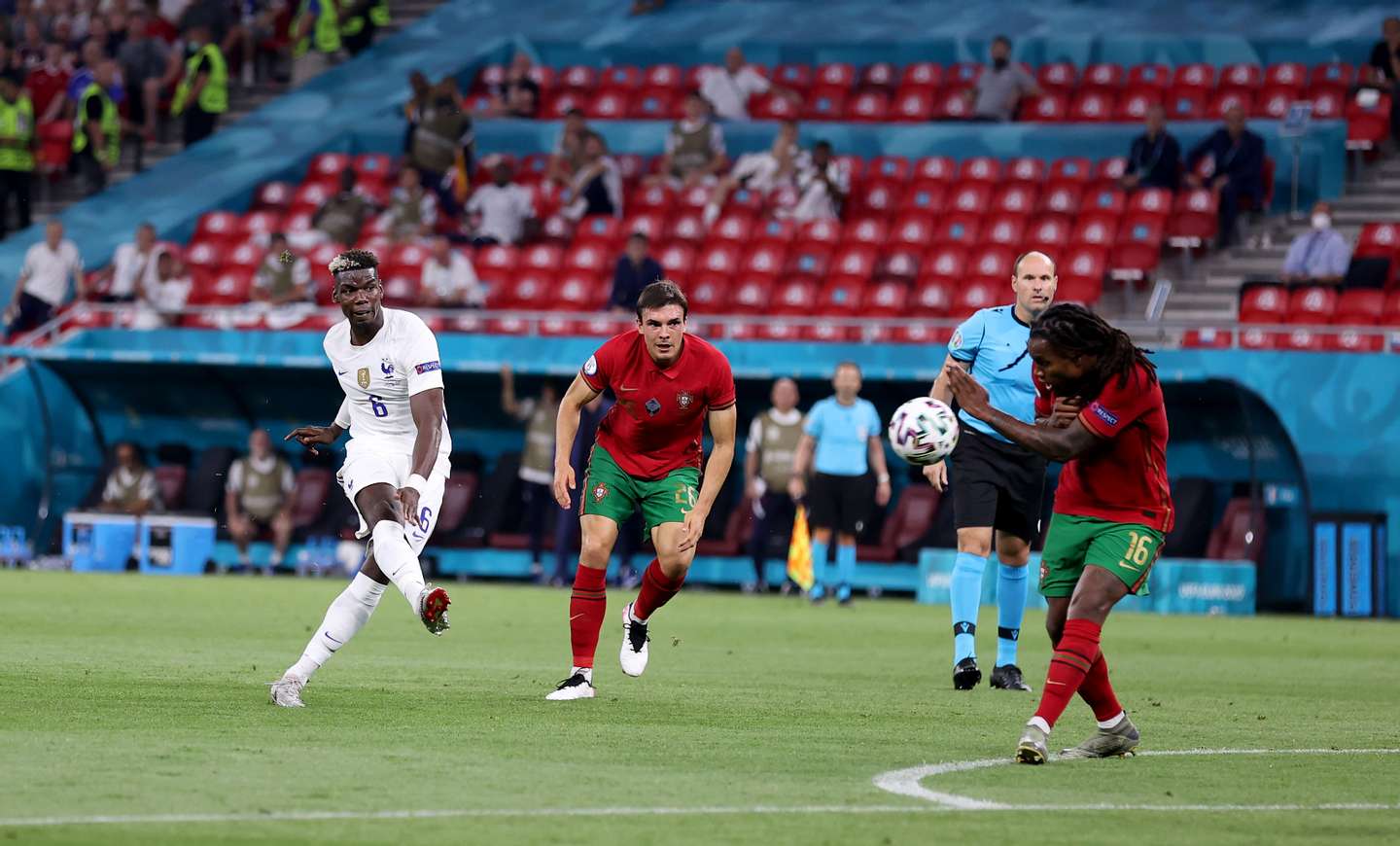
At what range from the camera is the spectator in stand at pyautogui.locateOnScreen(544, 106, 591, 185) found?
26.3m

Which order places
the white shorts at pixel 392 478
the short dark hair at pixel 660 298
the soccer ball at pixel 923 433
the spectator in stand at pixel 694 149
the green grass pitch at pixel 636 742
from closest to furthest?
the green grass pitch at pixel 636 742, the soccer ball at pixel 923 433, the white shorts at pixel 392 478, the short dark hair at pixel 660 298, the spectator in stand at pixel 694 149

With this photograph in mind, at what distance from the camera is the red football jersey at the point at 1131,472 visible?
26.3 feet

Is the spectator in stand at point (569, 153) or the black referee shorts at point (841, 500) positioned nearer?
the black referee shorts at point (841, 500)

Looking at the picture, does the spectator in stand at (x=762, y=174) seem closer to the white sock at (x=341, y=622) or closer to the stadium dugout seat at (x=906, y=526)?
the stadium dugout seat at (x=906, y=526)

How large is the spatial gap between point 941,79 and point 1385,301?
861 centimetres

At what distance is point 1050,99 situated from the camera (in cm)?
2680

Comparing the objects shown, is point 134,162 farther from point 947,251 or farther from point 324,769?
point 324,769

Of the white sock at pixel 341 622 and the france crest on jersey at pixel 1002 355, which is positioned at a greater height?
the france crest on jersey at pixel 1002 355

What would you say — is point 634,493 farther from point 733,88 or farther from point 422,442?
point 733,88

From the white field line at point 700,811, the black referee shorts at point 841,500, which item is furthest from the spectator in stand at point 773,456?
the white field line at point 700,811

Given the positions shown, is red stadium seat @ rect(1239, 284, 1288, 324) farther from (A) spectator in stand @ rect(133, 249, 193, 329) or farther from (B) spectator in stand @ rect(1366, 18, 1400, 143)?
(A) spectator in stand @ rect(133, 249, 193, 329)

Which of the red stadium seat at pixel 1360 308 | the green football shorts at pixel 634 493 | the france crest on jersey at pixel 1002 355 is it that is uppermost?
the red stadium seat at pixel 1360 308

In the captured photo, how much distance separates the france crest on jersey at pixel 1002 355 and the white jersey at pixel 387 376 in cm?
333

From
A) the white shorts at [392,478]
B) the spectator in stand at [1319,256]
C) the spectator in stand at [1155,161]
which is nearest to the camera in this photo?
the white shorts at [392,478]
